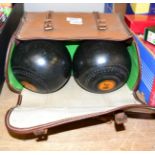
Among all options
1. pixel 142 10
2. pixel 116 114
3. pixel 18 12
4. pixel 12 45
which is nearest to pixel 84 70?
pixel 116 114

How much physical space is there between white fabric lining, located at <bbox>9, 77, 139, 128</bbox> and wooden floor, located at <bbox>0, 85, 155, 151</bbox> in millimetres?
76

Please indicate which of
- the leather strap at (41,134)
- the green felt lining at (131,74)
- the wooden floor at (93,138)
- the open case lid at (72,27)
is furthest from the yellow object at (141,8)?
the leather strap at (41,134)


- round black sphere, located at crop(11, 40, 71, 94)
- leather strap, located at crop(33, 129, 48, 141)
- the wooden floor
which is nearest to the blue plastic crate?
the wooden floor

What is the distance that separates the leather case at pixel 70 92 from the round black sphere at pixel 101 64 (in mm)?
41

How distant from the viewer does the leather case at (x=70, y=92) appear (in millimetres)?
915

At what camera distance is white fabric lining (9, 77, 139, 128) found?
913mm

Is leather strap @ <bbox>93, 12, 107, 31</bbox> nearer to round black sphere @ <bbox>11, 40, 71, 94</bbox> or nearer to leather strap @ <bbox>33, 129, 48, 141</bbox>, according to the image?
round black sphere @ <bbox>11, 40, 71, 94</bbox>

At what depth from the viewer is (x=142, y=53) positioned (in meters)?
1.09

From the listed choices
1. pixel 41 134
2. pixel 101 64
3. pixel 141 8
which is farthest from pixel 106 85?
pixel 141 8

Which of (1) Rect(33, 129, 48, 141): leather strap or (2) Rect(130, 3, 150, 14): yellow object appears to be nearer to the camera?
(1) Rect(33, 129, 48, 141): leather strap

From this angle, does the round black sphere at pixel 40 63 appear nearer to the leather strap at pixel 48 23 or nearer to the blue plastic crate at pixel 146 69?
the leather strap at pixel 48 23

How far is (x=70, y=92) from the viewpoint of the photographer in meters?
1.13
